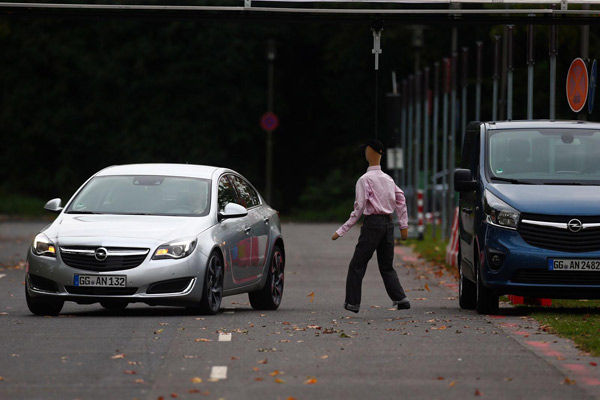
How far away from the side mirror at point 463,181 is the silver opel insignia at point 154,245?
7.18 feet

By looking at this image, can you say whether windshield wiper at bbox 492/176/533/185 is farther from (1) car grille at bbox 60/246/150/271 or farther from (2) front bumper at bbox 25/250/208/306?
(1) car grille at bbox 60/246/150/271

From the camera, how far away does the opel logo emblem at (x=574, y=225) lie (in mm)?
14578

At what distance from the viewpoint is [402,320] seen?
47.7 feet

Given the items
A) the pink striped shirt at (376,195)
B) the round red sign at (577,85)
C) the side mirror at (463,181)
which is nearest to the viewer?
the pink striped shirt at (376,195)

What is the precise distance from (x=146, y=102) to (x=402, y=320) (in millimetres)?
50549

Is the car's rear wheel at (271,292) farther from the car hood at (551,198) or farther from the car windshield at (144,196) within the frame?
the car hood at (551,198)

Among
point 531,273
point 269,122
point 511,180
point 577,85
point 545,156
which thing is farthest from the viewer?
point 269,122

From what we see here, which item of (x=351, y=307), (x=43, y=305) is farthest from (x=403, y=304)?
(x=43, y=305)

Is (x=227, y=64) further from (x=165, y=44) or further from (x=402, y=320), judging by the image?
(x=402, y=320)

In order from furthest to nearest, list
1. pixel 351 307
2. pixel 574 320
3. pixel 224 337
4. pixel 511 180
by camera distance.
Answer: pixel 511 180 < pixel 351 307 < pixel 574 320 < pixel 224 337

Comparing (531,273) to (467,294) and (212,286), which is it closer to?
(467,294)

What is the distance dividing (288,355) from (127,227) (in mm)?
4001

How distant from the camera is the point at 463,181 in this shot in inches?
607

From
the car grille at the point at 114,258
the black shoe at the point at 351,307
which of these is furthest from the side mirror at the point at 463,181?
the car grille at the point at 114,258
